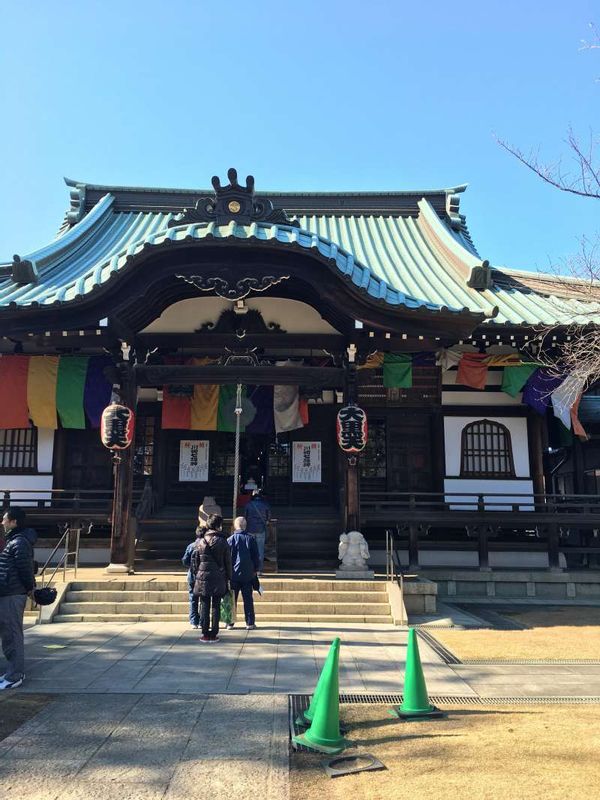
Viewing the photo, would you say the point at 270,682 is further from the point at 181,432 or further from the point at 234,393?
the point at 181,432

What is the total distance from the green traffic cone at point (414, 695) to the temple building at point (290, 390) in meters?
6.20

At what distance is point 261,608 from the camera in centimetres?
1036

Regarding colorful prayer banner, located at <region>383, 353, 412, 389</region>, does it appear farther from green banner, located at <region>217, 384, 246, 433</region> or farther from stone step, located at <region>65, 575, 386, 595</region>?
stone step, located at <region>65, 575, 386, 595</region>

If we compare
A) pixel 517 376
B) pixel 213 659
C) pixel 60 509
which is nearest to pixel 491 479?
pixel 517 376

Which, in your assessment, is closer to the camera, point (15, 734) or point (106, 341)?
point (15, 734)

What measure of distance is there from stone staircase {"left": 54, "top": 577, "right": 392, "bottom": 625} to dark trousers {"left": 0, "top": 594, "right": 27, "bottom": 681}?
11.6 feet

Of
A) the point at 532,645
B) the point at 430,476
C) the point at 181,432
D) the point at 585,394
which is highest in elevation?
the point at 585,394

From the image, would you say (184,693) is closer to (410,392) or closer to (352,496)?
(352,496)

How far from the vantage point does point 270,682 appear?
6.79 metres

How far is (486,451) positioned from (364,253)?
6.82 m

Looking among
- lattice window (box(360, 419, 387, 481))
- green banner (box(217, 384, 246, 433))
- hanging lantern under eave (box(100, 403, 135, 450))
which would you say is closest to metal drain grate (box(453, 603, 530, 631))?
lattice window (box(360, 419, 387, 481))

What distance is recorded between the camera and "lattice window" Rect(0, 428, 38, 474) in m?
14.8

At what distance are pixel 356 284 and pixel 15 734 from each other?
29.0ft

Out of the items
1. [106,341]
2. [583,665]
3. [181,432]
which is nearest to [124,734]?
[583,665]
